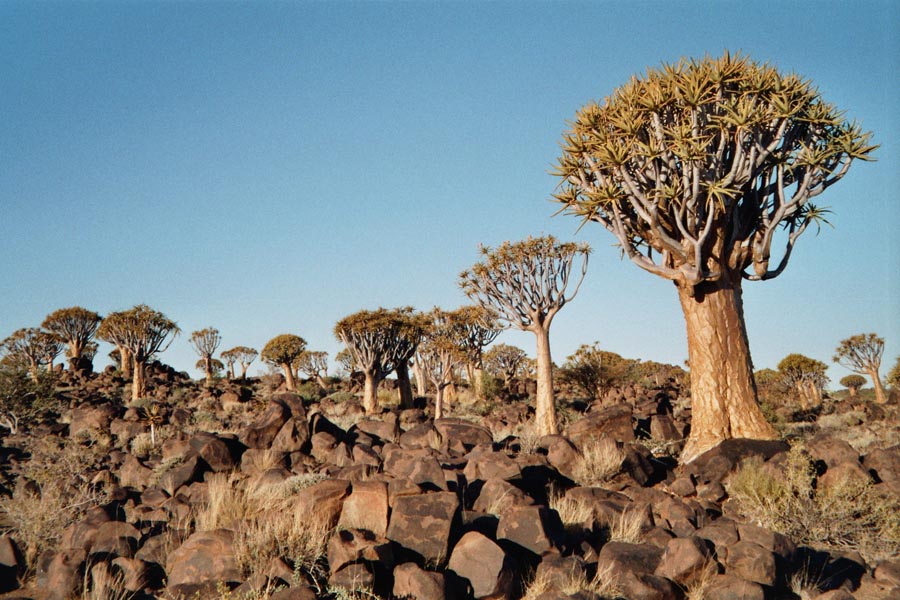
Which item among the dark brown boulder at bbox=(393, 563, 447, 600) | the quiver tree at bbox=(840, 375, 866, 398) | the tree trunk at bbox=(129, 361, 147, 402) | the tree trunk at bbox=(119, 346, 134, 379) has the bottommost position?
the dark brown boulder at bbox=(393, 563, 447, 600)

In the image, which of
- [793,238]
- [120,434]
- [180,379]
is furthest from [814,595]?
[180,379]

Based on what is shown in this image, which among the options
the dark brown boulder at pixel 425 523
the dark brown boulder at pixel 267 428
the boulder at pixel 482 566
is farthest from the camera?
the dark brown boulder at pixel 267 428

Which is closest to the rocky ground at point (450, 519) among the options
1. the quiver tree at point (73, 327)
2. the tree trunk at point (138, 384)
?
the tree trunk at point (138, 384)

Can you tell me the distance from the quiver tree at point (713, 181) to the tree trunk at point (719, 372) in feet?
0.06

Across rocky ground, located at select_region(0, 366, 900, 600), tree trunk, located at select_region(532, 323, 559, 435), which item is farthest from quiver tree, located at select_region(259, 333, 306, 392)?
rocky ground, located at select_region(0, 366, 900, 600)

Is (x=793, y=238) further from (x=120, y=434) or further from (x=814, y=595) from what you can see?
Answer: (x=120, y=434)

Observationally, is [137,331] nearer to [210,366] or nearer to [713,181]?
[210,366]

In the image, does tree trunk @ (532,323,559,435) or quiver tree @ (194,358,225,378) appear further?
quiver tree @ (194,358,225,378)

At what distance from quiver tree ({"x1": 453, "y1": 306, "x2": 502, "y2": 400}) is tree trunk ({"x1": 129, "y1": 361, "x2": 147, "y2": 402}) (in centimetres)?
1436

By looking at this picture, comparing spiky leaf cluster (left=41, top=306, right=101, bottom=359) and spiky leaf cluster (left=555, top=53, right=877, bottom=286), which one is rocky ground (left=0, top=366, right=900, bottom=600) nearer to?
spiky leaf cluster (left=555, top=53, right=877, bottom=286)

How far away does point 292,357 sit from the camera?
38.9m

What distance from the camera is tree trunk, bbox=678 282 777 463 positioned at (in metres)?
11.4

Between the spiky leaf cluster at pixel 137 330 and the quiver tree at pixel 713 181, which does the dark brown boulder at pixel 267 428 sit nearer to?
the quiver tree at pixel 713 181

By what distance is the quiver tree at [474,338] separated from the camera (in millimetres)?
28406
